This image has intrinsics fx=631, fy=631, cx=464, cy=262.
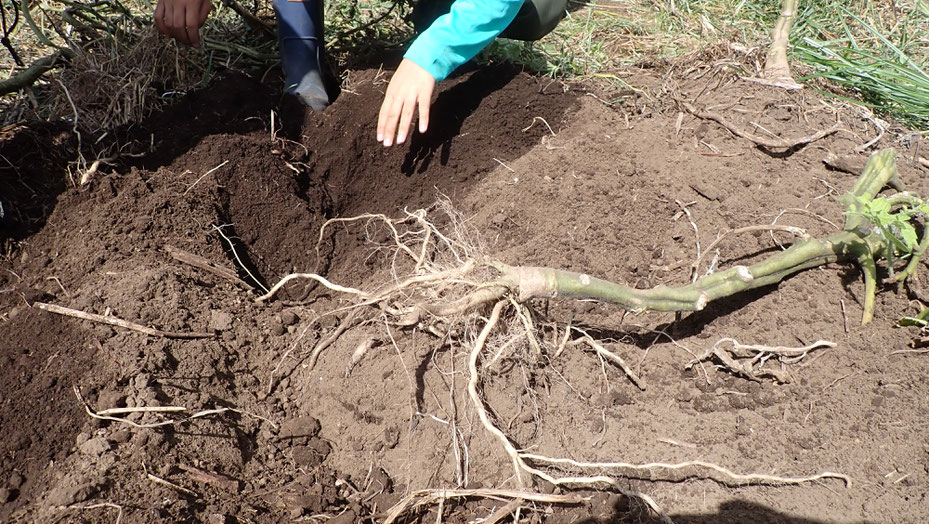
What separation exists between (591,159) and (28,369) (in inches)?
64.3

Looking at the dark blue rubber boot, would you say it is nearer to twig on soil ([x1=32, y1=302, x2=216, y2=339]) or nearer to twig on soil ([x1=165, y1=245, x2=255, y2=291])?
twig on soil ([x1=165, y1=245, x2=255, y2=291])

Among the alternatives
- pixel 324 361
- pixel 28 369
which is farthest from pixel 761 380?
pixel 28 369

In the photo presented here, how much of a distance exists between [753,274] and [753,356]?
22 centimetres

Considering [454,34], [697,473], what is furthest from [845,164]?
[454,34]

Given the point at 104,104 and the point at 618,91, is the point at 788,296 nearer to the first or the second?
the point at 618,91

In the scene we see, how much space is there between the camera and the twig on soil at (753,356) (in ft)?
5.12

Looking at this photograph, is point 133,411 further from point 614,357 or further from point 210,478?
point 614,357

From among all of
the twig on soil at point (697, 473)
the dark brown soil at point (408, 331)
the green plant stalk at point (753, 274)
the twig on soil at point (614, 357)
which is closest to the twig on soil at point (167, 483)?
the dark brown soil at point (408, 331)

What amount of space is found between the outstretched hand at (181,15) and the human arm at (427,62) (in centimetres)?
69

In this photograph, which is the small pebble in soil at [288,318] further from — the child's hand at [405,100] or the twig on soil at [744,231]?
the twig on soil at [744,231]

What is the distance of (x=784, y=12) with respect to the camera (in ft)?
7.27

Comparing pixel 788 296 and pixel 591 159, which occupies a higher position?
pixel 591 159

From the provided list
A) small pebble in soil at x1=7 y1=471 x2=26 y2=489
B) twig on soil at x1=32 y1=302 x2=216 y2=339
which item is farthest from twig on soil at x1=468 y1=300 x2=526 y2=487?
small pebble in soil at x1=7 y1=471 x2=26 y2=489

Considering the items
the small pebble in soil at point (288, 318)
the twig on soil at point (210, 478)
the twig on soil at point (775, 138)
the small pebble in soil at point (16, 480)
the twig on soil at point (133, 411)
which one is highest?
the small pebble in soil at point (16, 480)
